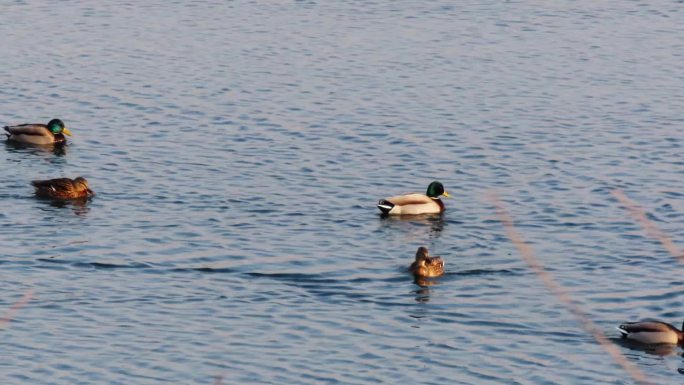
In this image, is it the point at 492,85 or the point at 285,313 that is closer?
the point at 285,313

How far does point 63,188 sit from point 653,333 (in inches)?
631

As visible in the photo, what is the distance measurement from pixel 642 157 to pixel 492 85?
392 inches

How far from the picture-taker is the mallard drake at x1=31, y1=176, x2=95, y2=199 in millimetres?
37156

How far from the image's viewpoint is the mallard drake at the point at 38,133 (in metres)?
43.5

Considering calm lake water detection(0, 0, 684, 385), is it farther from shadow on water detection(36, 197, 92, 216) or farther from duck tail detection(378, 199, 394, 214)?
duck tail detection(378, 199, 394, 214)

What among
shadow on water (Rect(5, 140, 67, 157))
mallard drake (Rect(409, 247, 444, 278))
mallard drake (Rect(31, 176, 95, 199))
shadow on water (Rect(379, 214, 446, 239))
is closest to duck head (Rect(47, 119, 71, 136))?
shadow on water (Rect(5, 140, 67, 157))

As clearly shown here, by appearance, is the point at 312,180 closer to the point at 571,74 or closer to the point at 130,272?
the point at 130,272

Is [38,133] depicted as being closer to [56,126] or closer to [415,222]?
[56,126]

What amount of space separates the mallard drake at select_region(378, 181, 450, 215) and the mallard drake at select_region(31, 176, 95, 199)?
7.20 meters

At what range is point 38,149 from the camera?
143 ft

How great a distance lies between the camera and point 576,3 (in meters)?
66.4

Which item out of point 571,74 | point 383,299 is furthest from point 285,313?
point 571,74

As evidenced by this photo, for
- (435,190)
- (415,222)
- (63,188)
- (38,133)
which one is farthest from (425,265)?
(38,133)

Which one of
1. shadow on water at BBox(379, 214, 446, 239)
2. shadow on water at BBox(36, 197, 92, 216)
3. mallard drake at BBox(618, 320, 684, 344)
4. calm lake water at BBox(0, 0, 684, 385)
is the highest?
mallard drake at BBox(618, 320, 684, 344)
